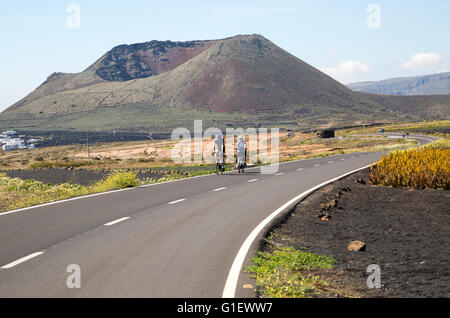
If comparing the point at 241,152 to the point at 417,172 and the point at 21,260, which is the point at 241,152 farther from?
the point at 21,260

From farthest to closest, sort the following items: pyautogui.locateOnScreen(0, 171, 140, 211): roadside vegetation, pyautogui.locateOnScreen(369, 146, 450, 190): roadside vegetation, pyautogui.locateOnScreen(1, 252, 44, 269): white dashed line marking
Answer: pyautogui.locateOnScreen(0, 171, 140, 211): roadside vegetation, pyautogui.locateOnScreen(369, 146, 450, 190): roadside vegetation, pyautogui.locateOnScreen(1, 252, 44, 269): white dashed line marking

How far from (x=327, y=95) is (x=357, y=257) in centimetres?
19389

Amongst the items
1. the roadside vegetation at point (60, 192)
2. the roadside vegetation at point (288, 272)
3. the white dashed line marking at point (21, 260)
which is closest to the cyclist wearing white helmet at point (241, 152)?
the roadside vegetation at point (60, 192)

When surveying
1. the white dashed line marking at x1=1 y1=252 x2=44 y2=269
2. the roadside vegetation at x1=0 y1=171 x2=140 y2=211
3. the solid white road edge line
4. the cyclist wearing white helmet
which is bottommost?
the roadside vegetation at x1=0 y1=171 x2=140 y2=211

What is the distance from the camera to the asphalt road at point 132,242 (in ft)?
20.8

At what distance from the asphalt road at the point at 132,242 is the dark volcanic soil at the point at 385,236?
1152 mm

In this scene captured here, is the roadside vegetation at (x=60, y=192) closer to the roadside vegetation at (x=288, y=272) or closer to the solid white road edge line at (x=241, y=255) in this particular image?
the solid white road edge line at (x=241, y=255)

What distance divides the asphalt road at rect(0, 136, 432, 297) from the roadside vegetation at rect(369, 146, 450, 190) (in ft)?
13.3

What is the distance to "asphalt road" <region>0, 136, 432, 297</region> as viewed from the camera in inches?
250

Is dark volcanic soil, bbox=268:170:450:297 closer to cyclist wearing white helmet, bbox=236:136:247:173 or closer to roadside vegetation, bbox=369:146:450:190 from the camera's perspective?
roadside vegetation, bbox=369:146:450:190

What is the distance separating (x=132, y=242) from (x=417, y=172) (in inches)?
465

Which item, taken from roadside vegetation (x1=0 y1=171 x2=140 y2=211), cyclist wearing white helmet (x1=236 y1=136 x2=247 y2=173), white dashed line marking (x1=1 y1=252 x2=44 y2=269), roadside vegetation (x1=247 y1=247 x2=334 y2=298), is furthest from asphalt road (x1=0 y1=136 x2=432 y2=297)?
cyclist wearing white helmet (x1=236 y1=136 x2=247 y2=173)

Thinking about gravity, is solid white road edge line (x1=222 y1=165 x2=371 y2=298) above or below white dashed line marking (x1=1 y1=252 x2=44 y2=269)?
below

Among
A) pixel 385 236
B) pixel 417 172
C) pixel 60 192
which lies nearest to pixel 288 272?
pixel 385 236
